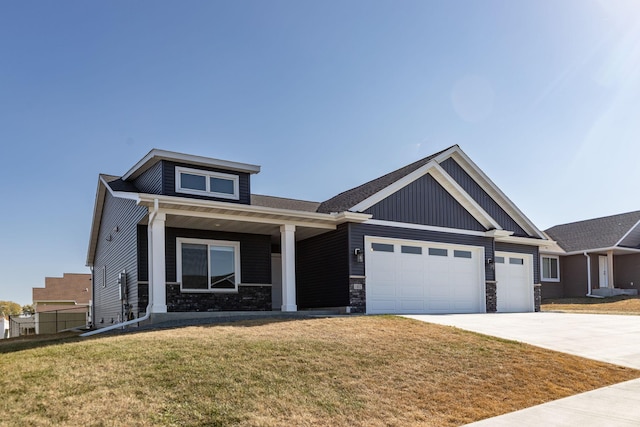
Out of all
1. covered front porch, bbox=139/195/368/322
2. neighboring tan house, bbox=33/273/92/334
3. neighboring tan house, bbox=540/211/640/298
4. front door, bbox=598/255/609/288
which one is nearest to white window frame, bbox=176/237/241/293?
covered front porch, bbox=139/195/368/322

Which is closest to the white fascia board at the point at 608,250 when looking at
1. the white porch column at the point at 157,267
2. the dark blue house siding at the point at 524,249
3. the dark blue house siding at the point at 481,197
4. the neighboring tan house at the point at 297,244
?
the dark blue house siding at the point at 524,249

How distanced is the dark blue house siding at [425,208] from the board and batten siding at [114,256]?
23.8 ft

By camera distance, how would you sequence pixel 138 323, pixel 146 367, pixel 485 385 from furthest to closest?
1. pixel 138 323
2. pixel 485 385
3. pixel 146 367

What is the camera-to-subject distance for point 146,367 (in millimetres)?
7477

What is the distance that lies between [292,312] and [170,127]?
7338 millimetres

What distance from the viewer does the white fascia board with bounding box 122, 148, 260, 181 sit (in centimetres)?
1543

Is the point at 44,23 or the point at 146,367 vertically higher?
the point at 44,23

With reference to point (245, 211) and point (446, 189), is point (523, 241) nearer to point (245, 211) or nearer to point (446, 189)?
point (446, 189)

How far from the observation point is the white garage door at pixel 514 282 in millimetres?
20797

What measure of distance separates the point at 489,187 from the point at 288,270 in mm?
9775

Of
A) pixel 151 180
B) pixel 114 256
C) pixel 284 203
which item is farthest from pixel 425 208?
pixel 114 256

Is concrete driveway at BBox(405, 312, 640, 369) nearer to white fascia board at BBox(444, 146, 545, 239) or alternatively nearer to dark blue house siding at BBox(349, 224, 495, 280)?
dark blue house siding at BBox(349, 224, 495, 280)

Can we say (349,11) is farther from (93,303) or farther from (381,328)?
(93,303)

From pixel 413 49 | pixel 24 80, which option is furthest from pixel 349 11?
pixel 24 80
